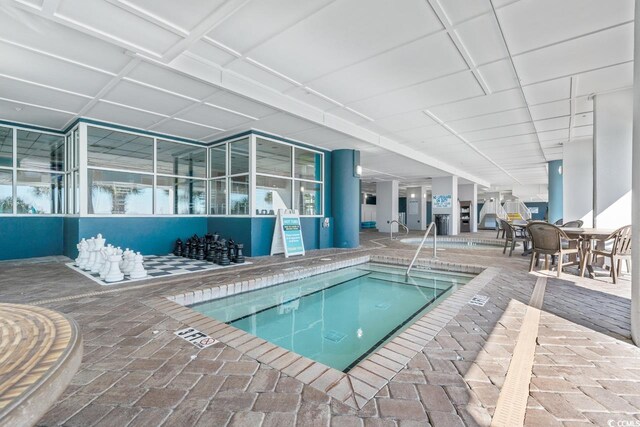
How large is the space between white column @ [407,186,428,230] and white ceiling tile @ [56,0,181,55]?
15.8 m

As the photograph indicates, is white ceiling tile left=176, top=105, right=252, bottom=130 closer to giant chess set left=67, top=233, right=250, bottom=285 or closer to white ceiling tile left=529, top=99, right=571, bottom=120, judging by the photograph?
giant chess set left=67, top=233, right=250, bottom=285

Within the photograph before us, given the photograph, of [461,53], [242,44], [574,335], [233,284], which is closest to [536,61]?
[461,53]

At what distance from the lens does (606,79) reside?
13.3 feet

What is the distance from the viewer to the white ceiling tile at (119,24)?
249 centimetres

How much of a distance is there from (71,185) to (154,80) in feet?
11.5

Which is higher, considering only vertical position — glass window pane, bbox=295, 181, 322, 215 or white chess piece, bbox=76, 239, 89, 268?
glass window pane, bbox=295, 181, 322, 215

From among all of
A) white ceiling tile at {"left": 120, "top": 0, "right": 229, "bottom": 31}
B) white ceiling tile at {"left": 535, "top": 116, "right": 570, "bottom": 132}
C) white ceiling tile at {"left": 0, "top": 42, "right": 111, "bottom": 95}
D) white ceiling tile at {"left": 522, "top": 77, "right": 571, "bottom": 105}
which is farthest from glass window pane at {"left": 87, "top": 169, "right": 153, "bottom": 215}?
white ceiling tile at {"left": 535, "top": 116, "right": 570, "bottom": 132}

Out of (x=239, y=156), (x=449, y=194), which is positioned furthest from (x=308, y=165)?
(x=449, y=194)

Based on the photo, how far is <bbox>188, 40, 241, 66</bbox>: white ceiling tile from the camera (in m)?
3.17

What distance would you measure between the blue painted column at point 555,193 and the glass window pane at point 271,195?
27.6ft

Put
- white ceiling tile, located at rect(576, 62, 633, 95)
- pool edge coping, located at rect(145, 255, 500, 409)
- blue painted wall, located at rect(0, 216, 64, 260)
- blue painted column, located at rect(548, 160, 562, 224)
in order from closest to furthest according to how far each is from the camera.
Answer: pool edge coping, located at rect(145, 255, 500, 409), white ceiling tile, located at rect(576, 62, 633, 95), blue painted wall, located at rect(0, 216, 64, 260), blue painted column, located at rect(548, 160, 562, 224)

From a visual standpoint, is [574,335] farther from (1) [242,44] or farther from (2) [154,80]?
(2) [154,80]

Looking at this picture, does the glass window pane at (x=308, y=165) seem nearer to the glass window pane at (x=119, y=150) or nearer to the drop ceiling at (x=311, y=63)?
the drop ceiling at (x=311, y=63)

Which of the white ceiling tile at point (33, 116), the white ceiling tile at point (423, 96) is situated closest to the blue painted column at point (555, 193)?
the white ceiling tile at point (423, 96)
